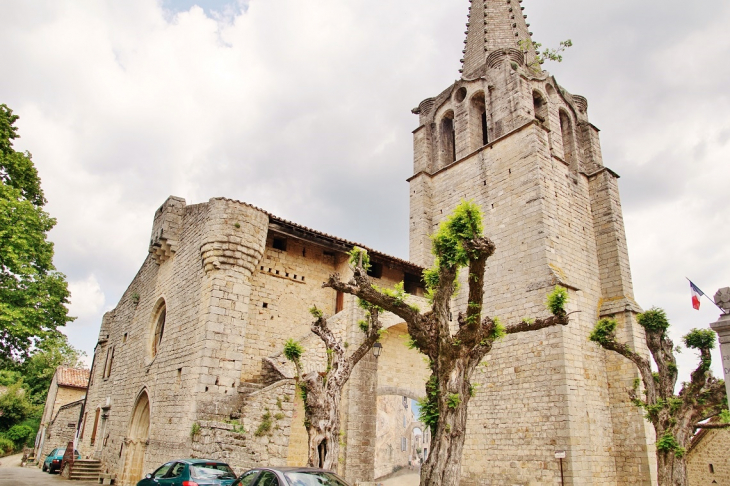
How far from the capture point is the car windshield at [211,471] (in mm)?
7879

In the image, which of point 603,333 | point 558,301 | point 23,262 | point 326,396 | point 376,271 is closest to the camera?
point 558,301

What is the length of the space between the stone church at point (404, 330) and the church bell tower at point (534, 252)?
0.18ft

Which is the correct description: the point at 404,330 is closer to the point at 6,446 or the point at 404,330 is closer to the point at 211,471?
the point at 211,471

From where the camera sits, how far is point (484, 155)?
18.0 m

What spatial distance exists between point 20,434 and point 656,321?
34123 millimetres

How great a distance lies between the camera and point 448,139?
69.5 feet

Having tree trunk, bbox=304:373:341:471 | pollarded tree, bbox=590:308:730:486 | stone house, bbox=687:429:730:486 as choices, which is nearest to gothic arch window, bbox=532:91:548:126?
pollarded tree, bbox=590:308:730:486

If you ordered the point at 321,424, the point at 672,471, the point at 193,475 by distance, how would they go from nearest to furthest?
1. the point at 193,475
2. the point at 321,424
3. the point at 672,471

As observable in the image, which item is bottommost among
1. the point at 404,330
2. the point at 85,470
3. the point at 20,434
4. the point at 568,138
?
the point at 85,470

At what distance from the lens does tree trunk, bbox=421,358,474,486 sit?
7266mm

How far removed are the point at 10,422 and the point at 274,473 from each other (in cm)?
3207

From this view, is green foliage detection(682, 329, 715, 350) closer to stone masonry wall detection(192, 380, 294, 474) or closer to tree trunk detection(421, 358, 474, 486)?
tree trunk detection(421, 358, 474, 486)

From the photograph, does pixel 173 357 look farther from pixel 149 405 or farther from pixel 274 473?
pixel 274 473

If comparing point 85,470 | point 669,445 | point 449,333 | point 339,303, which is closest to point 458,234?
point 449,333
